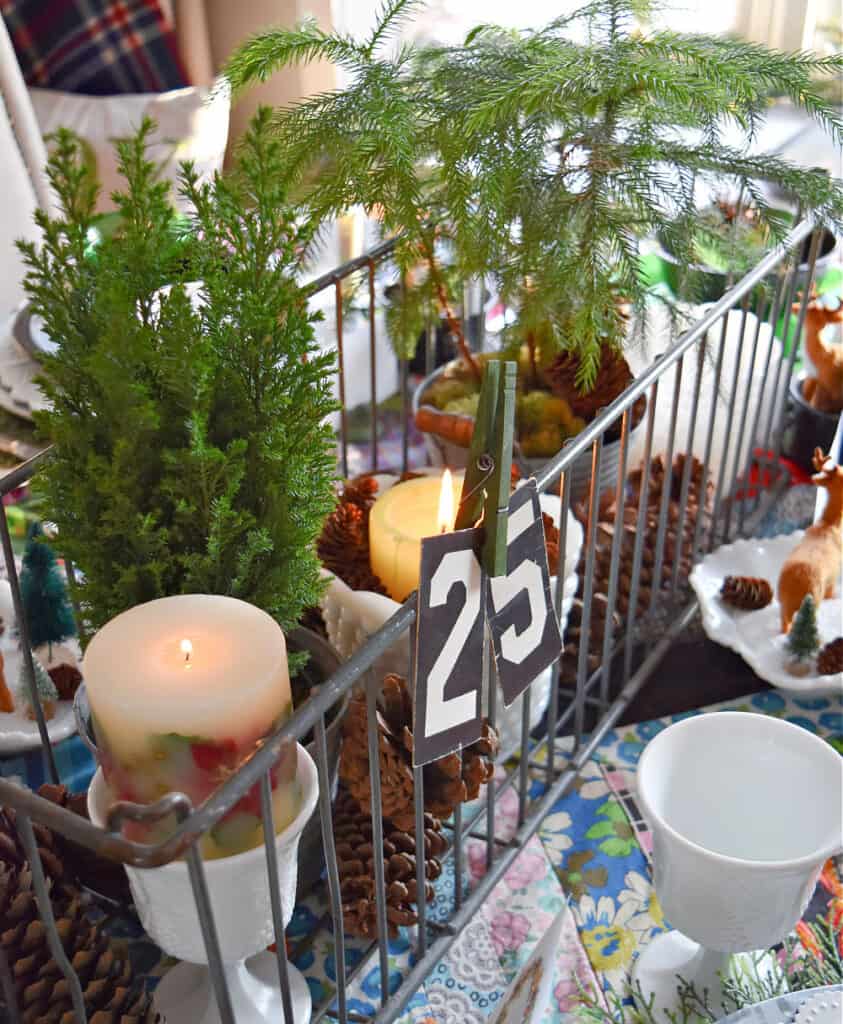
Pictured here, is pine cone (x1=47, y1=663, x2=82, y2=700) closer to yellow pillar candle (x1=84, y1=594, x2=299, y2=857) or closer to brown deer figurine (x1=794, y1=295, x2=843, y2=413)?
yellow pillar candle (x1=84, y1=594, x2=299, y2=857)

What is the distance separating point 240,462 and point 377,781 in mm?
169

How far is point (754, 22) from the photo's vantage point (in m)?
2.09

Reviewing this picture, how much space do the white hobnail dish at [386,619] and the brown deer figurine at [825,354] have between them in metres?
0.42

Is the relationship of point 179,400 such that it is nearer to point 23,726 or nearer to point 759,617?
point 23,726

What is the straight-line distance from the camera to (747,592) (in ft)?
3.04

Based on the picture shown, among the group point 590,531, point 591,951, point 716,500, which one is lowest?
point 591,951

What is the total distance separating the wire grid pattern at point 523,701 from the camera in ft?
1.43

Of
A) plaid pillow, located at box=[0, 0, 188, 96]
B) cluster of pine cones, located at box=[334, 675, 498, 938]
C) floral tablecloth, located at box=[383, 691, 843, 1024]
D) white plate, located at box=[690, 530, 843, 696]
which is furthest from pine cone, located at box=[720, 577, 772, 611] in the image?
plaid pillow, located at box=[0, 0, 188, 96]

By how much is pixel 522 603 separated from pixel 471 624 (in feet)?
0.14

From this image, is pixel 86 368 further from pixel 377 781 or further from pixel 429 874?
pixel 429 874

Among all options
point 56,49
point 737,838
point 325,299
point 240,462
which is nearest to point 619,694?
point 737,838

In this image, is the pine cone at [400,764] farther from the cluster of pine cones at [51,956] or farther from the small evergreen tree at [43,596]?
the small evergreen tree at [43,596]

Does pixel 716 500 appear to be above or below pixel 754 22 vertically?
below

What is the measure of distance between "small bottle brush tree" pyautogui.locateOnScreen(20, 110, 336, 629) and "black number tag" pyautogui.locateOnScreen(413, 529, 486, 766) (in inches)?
3.9
